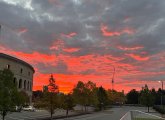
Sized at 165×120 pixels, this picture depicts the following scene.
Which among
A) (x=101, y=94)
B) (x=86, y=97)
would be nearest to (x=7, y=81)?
(x=86, y=97)

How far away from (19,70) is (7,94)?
82276mm

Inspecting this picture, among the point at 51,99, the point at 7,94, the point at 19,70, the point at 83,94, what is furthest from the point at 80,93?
the point at 7,94

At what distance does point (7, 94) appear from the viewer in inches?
1340

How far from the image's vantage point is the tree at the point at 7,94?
3352 cm

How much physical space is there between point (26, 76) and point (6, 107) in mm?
91474

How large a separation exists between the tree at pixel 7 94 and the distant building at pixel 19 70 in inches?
2650

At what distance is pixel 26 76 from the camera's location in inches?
4889

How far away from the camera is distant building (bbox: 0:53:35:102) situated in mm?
103312

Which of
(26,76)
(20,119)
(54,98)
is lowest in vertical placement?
(20,119)

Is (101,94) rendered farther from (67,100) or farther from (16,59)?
(67,100)

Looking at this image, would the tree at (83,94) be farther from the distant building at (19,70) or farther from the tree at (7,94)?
the tree at (7,94)

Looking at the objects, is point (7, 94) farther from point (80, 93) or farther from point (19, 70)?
point (19, 70)

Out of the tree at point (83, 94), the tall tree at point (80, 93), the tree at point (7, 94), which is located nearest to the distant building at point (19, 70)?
the tall tree at point (80, 93)

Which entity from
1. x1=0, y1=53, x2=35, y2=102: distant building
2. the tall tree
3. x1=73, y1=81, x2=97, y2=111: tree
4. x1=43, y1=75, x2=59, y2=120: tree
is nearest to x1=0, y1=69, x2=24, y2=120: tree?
x1=43, y1=75, x2=59, y2=120: tree
